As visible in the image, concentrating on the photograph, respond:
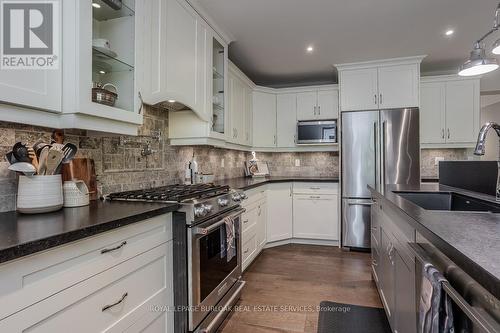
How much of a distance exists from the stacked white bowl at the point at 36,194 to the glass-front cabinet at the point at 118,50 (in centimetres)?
55

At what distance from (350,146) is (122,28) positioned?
Result: 302 centimetres

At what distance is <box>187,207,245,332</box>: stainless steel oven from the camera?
1675mm

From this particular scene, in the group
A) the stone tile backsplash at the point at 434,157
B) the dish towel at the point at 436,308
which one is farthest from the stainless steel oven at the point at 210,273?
the stone tile backsplash at the point at 434,157

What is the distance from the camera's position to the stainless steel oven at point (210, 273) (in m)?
1.67

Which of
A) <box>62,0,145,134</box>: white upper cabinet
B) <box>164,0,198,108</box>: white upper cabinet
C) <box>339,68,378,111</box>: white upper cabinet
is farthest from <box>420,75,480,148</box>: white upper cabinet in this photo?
<box>62,0,145,134</box>: white upper cabinet

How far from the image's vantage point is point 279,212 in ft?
13.0

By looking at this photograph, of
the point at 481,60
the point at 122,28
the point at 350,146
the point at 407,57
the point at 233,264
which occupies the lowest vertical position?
the point at 233,264

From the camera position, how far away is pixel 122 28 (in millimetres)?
1712

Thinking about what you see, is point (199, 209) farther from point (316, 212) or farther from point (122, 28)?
point (316, 212)

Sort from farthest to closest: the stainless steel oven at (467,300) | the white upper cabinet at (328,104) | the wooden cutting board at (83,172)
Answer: the white upper cabinet at (328,104), the wooden cutting board at (83,172), the stainless steel oven at (467,300)

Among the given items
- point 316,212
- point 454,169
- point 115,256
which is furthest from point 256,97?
point 115,256

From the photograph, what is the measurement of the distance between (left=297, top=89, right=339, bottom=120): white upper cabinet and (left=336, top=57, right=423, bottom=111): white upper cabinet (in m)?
0.32

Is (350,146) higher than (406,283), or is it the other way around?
(350,146)

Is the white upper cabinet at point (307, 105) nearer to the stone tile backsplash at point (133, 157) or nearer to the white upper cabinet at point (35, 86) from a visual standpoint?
the stone tile backsplash at point (133, 157)
